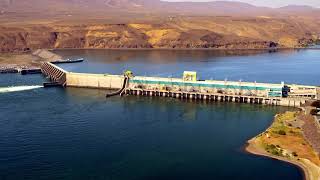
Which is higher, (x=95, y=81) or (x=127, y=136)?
(x=95, y=81)

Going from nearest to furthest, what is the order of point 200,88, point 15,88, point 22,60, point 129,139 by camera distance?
point 129,139 → point 200,88 → point 15,88 → point 22,60

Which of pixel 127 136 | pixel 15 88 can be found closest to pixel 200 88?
pixel 127 136

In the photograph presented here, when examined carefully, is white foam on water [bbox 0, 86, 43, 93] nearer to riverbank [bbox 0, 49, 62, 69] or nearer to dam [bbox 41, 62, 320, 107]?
dam [bbox 41, 62, 320, 107]

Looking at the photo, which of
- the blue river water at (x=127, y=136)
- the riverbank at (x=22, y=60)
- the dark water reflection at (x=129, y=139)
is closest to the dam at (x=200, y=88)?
the blue river water at (x=127, y=136)

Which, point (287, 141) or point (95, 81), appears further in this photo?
point (95, 81)

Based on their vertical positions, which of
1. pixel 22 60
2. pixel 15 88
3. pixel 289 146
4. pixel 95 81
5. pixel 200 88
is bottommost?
pixel 289 146

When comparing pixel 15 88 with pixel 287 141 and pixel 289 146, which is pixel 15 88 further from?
pixel 289 146
